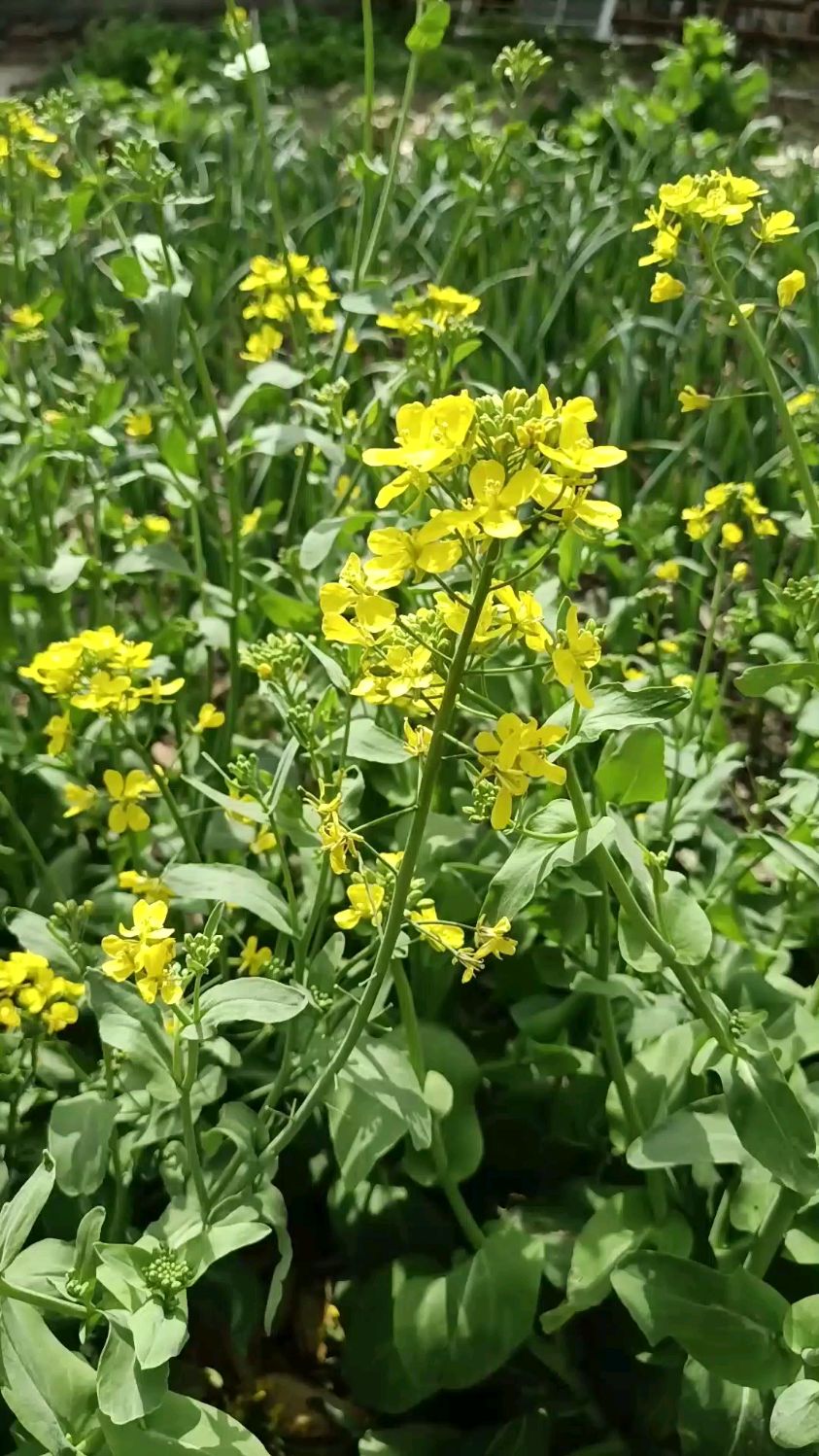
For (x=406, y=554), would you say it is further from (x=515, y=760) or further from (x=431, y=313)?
(x=431, y=313)

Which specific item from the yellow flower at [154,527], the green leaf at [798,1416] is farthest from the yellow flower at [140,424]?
the green leaf at [798,1416]

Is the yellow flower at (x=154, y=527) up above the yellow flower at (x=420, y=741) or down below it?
below

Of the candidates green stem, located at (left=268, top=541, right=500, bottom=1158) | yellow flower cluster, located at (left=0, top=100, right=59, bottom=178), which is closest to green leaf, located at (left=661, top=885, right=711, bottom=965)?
green stem, located at (left=268, top=541, right=500, bottom=1158)

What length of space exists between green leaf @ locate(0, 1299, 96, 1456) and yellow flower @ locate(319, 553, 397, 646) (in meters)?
0.66

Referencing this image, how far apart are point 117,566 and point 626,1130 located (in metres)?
0.99

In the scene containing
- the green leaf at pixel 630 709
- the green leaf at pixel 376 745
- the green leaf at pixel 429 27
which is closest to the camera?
the green leaf at pixel 630 709

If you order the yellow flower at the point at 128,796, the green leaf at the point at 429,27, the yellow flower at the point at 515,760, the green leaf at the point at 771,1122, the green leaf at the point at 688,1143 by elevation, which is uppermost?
the green leaf at the point at 429,27

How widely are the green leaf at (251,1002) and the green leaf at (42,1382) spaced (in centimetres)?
33

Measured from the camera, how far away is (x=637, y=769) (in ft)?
3.77

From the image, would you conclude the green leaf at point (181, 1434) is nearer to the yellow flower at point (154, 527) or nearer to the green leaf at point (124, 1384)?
the green leaf at point (124, 1384)

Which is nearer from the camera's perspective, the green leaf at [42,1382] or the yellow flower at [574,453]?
the yellow flower at [574,453]

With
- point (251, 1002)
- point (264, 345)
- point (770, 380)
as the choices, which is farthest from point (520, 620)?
point (264, 345)

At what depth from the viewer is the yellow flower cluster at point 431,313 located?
1488 mm

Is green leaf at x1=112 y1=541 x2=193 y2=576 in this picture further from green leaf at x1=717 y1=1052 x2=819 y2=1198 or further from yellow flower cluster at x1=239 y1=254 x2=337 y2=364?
green leaf at x1=717 y1=1052 x2=819 y2=1198
